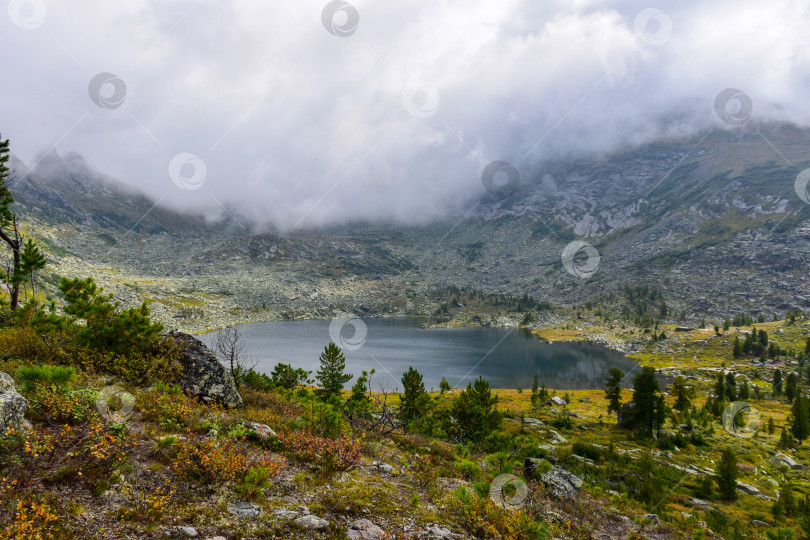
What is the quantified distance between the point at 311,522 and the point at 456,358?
123 m

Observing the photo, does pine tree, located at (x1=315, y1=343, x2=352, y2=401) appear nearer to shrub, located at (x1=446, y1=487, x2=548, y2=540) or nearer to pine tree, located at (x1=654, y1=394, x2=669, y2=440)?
shrub, located at (x1=446, y1=487, x2=548, y2=540)

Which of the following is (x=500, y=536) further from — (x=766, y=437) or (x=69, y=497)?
(x=766, y=437)

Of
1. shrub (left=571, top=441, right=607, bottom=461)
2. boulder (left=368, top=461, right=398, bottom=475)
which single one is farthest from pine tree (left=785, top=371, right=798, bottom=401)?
boulder (left=368, top=461, right=398, bottom=475)

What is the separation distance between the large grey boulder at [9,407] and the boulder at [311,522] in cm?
582

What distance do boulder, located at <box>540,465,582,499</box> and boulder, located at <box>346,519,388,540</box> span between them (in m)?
8.60

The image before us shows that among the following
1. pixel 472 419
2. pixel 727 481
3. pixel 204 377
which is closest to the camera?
pixel 204 377

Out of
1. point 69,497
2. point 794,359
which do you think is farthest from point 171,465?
point 794,359

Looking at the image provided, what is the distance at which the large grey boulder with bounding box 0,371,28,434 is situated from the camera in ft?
22.5

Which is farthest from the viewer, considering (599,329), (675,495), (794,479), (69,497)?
(599,329)

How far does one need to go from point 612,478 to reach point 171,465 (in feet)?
95.5

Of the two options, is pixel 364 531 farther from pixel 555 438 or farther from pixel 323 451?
pixel 555 438

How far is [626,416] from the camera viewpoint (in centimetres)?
4853

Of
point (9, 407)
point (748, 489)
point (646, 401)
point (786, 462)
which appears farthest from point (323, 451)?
point (786, 462)

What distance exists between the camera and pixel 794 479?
1309 inches
